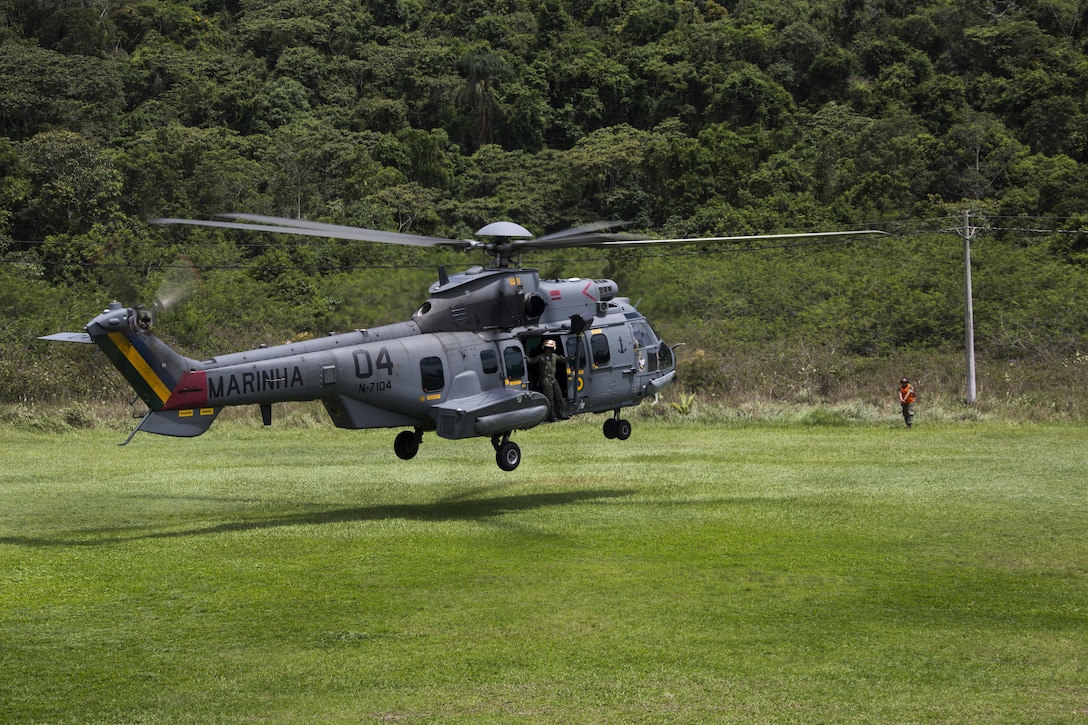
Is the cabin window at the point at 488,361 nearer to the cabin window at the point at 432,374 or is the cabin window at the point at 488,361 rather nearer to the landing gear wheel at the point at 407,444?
the cabin window at the point at 432,374

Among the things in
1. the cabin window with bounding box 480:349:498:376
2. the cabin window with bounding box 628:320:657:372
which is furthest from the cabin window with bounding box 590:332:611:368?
the cabin window with bounding box 480:349:498:376

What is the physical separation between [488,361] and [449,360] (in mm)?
689

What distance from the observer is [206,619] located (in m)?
12.8

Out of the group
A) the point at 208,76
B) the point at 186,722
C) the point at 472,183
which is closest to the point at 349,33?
the point at 208,76

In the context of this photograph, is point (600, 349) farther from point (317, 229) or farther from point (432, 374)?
point (317, 229)

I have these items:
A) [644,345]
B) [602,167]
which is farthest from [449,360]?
[602,167]

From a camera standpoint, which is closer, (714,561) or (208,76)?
(714,561)

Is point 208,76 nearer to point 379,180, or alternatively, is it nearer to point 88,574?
point 379,180

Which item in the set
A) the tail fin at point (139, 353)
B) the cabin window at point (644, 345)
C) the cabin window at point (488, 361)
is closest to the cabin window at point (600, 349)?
the cabin window at point (644, 345)

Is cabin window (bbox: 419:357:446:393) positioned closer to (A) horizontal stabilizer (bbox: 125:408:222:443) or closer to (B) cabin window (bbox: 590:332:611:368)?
(B) cabin window (bbox: 590:332:611:368)

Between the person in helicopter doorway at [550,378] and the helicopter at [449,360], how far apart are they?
0.12 ft

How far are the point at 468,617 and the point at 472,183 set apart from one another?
190 ft

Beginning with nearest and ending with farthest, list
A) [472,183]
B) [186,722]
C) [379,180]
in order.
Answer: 1. [186,722]
2. [379,180]
3. [472,183]

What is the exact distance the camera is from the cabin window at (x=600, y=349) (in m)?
20.9
